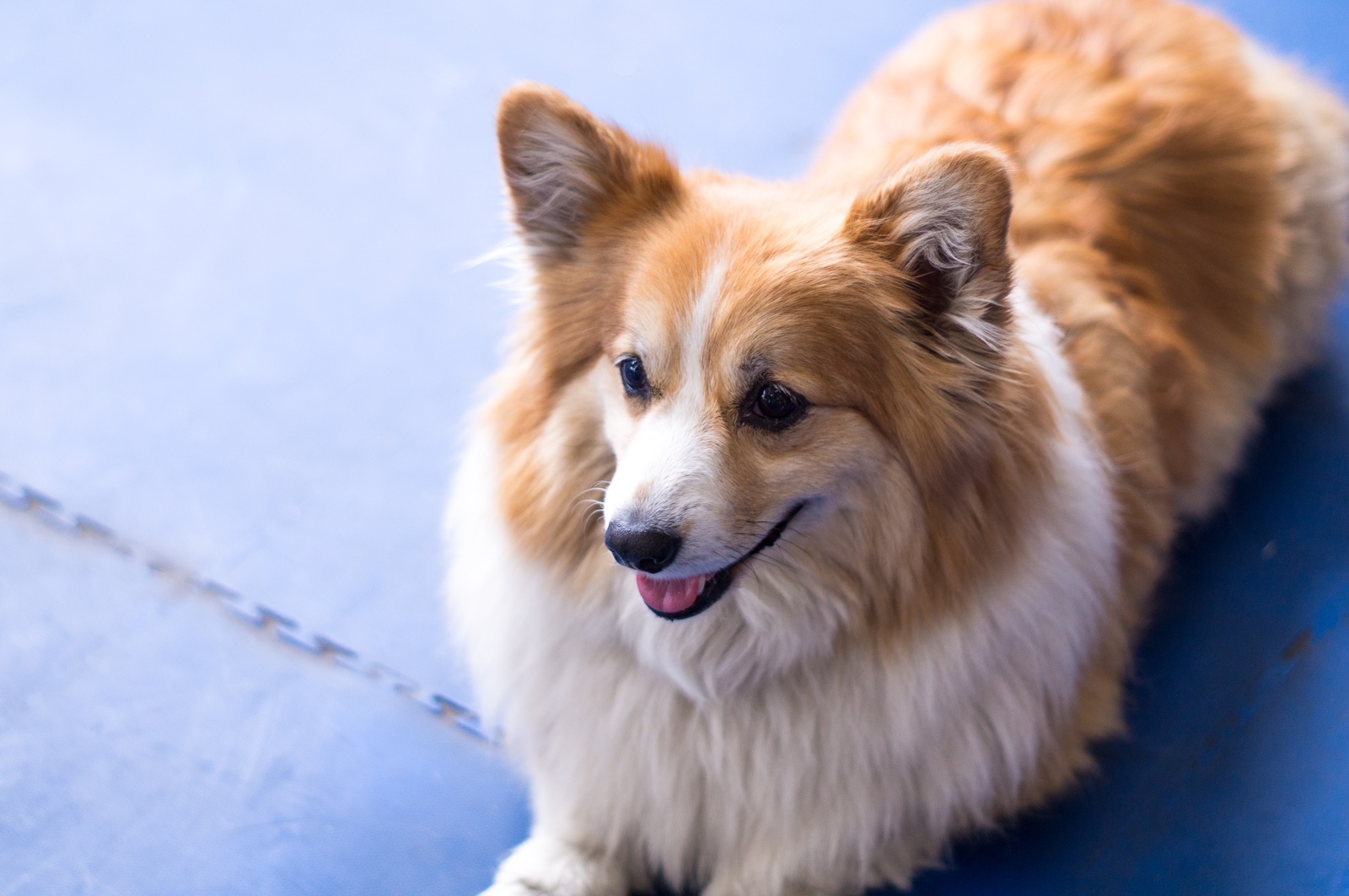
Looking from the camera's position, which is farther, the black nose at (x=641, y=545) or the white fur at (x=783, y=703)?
the white fur at (x=783, y=703)

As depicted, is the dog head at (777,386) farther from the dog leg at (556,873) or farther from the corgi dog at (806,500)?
the dog leg at (556,873)

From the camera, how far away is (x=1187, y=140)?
2.68 m

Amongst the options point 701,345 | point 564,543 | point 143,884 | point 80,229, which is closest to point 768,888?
point 564,543

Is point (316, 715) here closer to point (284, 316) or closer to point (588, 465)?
point (588, 465)

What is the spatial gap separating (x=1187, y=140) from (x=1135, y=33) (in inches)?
13.9

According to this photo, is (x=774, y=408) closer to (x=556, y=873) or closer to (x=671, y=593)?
(x=671, y=593)

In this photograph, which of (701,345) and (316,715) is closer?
(701,345)

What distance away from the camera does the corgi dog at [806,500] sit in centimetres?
181

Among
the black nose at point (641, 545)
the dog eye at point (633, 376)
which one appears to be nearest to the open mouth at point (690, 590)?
the black nose at point (641, 545)

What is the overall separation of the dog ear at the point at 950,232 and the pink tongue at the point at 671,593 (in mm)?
580

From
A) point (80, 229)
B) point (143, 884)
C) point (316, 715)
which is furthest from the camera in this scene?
point (80, 229)

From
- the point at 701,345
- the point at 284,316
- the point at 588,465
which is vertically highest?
the point at 701,345

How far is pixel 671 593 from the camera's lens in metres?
1.87

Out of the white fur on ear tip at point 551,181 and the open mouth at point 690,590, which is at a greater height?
the white fur on ear tip at point 551,181
